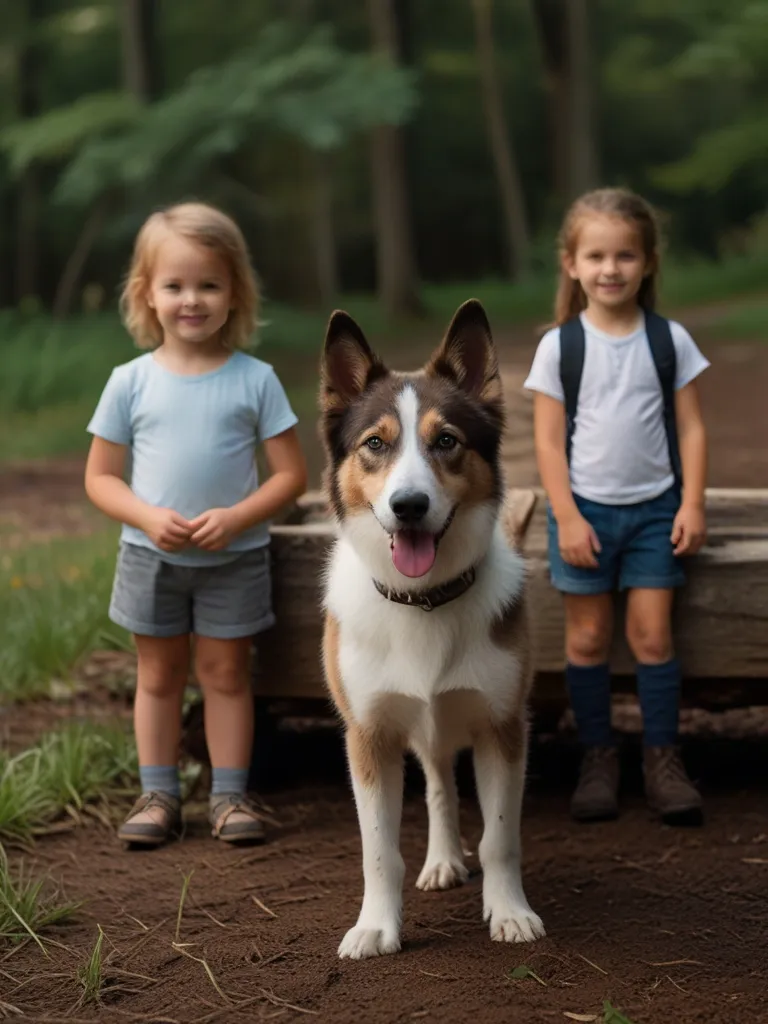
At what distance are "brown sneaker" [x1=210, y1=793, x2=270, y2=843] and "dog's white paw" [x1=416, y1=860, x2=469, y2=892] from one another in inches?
23.9

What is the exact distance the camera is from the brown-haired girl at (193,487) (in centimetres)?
389

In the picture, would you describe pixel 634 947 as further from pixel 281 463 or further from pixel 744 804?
pixel 281 463

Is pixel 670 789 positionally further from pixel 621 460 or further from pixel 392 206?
pixel 392 206

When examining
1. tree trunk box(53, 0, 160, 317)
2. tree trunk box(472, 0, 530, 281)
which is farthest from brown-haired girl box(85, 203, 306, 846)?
tree trunk box(472, 0, 530, 281)

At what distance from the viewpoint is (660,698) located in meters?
4.02

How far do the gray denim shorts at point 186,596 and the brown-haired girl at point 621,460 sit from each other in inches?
38.7

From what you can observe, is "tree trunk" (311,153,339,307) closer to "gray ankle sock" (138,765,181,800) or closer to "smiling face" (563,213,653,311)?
"smiling face" (563,213,653,311)

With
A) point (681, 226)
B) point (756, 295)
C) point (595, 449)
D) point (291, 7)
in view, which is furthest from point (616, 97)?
point (595, 449)

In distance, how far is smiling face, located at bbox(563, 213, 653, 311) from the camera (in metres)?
3.91

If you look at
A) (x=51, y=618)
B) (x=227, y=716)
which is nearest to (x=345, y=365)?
(x=227, y=716)

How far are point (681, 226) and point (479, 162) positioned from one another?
4.27m

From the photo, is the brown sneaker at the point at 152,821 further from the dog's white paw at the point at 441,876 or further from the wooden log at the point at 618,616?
the dog's white paw at the point at 441,876

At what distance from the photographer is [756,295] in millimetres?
17016

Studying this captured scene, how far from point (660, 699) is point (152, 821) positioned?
1.66 metres
